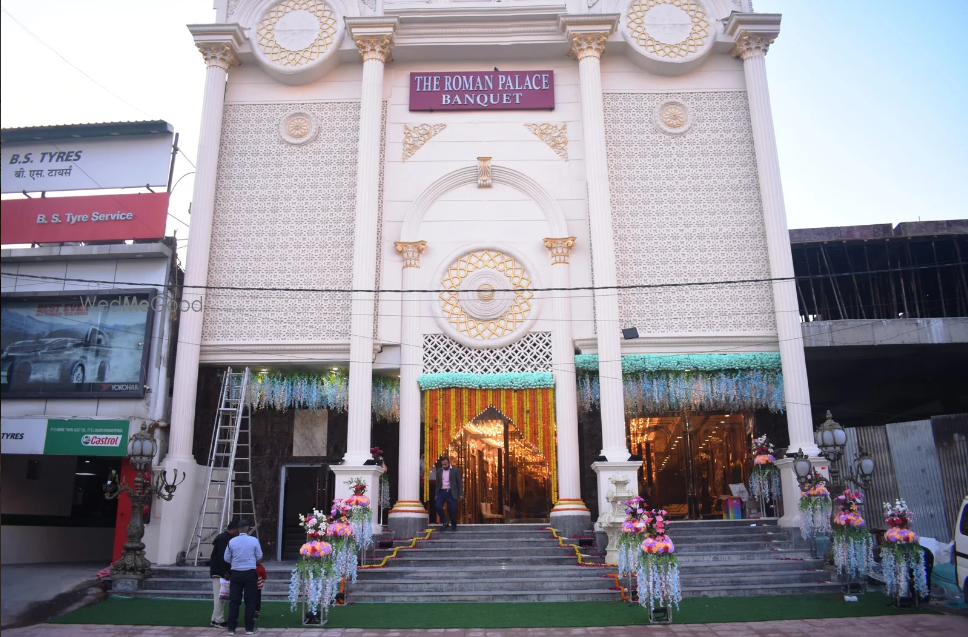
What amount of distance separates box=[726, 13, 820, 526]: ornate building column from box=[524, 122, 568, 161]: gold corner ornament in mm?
3625

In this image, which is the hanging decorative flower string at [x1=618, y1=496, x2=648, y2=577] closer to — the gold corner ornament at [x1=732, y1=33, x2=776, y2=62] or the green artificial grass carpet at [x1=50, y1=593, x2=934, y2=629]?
the green artificial grass carpet at [x1=50, y1=593, x2=934, y2=629]

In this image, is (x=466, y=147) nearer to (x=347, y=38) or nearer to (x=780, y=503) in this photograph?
(x=347, y=38)

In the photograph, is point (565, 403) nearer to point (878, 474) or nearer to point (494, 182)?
point (494, 182)

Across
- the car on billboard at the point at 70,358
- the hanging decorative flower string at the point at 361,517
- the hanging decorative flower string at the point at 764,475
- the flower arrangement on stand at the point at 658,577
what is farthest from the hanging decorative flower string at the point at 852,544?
the car on billboard at the point at 70,358

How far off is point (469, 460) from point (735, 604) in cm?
694

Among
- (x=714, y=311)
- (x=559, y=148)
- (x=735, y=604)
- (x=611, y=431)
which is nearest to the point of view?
(x=735, y=604)

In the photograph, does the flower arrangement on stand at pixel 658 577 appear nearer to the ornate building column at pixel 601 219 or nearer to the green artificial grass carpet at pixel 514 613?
the green artificial grass carpet at pixel 514 613

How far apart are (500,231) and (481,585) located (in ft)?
22.1

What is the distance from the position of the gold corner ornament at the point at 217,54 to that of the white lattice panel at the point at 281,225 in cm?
83

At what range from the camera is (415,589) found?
9.75 metres

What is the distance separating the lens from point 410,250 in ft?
44.7

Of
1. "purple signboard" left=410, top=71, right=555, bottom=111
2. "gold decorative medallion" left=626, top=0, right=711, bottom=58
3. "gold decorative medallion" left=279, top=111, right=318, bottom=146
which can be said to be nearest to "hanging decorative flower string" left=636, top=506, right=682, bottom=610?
"purple signboard" left=410, top=71, right=555, bottom=111

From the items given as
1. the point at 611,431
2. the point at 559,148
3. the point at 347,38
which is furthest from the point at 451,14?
the point at 611,431

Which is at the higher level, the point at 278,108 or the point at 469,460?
the point at 278,108
